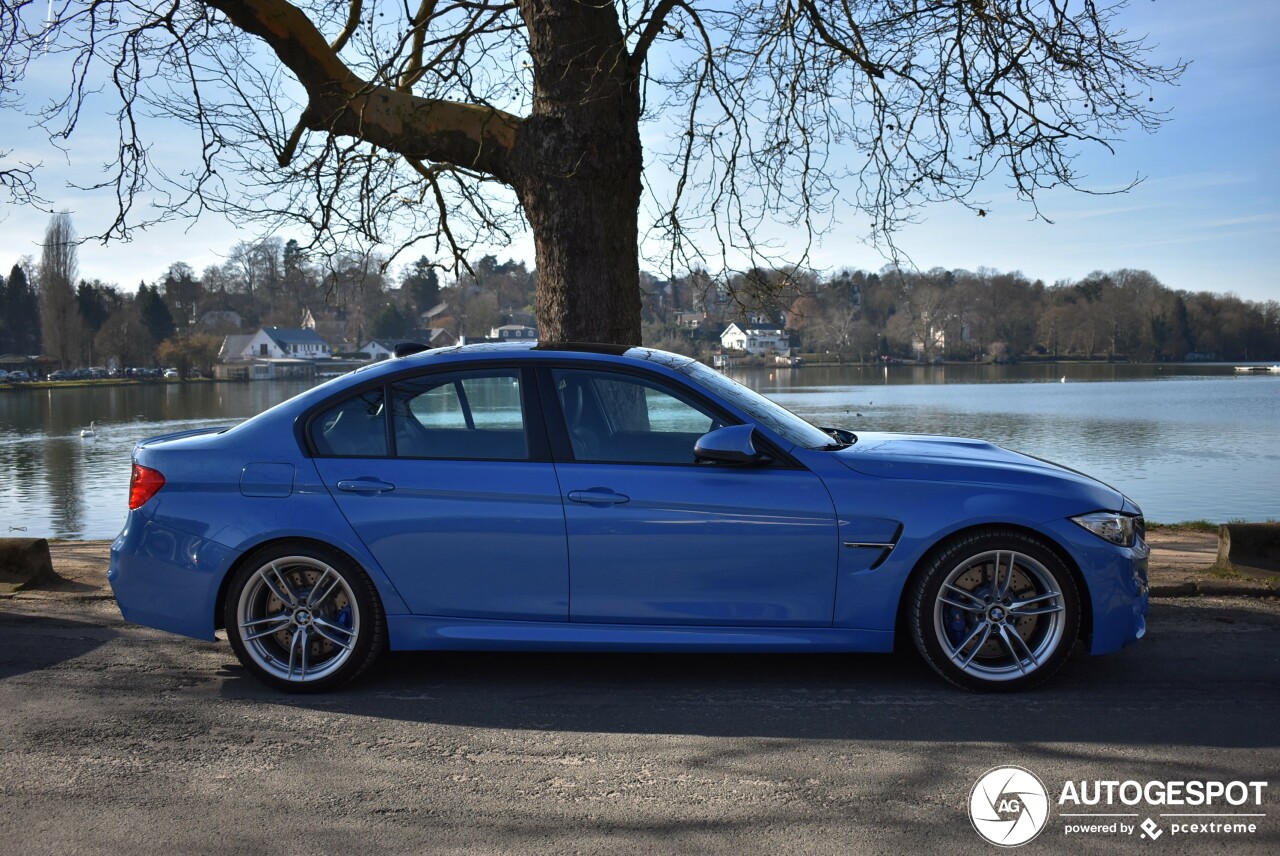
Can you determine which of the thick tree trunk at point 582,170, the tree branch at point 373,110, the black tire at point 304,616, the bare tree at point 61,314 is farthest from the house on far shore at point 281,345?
the black tire at point 304,616

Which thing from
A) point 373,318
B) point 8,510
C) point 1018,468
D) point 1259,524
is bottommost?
point 8,510

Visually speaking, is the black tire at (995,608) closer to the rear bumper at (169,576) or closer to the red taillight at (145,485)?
the rear bumper at (169,576)

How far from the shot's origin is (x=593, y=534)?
4.71m

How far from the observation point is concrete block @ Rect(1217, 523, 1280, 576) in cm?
695

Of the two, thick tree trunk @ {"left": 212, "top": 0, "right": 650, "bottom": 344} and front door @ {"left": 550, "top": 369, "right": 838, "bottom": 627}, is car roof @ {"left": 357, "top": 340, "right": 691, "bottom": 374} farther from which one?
thick tree trunk @ {"left": 212, "top": 0, "right": 650, "bottom": 344}

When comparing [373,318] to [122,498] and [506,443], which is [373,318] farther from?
[506,443]

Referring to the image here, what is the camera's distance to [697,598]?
4.71 meters

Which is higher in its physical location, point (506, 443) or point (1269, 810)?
point (506, 443)

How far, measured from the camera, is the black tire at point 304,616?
4.89m

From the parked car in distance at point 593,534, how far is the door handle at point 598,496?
1cm

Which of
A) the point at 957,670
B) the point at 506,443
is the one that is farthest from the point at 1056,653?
the point at 506,443

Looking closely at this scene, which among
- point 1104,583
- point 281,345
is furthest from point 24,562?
point 281,345

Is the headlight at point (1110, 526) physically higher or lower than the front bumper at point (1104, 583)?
A: higher

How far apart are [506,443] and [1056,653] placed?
2645 millimetres
